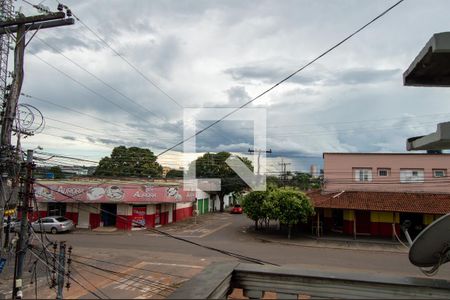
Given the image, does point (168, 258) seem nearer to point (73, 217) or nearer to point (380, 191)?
point (73, 217)

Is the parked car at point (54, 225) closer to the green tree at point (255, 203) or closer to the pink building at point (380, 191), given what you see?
the green tree at point (255, 203)

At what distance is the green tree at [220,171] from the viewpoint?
185 feet

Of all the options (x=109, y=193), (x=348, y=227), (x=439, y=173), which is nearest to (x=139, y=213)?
(x=109, y=193)

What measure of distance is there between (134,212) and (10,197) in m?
19.5

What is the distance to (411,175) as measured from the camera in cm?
3212

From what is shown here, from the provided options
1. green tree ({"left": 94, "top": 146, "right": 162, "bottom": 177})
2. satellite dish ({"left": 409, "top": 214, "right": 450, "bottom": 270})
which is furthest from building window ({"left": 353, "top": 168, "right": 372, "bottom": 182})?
green tree ({"left": 94, "top": 146, "right": 162, "bottom": 177})

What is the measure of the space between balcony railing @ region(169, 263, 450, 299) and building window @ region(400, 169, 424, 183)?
3077 cm

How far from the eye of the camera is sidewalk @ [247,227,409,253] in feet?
84.0

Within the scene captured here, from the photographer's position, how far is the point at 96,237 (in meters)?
28.6

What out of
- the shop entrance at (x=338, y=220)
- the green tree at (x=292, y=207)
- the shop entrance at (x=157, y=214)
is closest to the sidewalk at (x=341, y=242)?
the green tree at (x=292, y=207)

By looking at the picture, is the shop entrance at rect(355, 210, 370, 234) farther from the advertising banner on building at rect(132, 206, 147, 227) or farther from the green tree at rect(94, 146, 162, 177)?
the green tree at rect(94, 146, 162, 177)

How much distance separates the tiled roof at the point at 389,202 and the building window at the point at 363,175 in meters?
1.82

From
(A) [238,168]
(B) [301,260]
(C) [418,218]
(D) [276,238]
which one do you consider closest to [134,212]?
(D) [276,238]

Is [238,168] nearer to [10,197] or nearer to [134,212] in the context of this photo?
[134,212]
